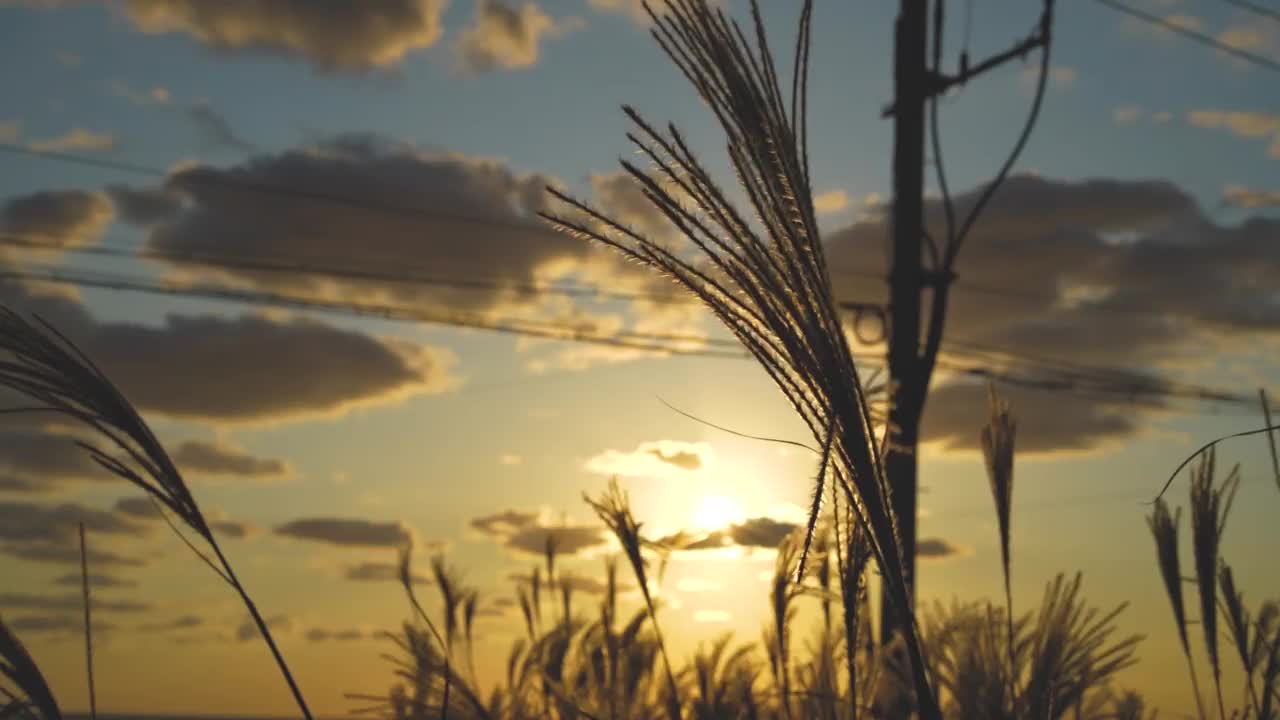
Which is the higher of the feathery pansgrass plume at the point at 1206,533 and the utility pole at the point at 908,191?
the utility pole at the point at 908,191

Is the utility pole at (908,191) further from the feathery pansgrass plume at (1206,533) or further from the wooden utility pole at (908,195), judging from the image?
the feathery pansgrass plume at (1206,533)

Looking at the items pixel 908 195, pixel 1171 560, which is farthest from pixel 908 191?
pixel 1171 560

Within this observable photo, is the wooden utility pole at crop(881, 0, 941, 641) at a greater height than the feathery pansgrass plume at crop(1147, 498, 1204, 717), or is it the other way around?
the wooden utility pole at crop(881, 0, 941, 641)

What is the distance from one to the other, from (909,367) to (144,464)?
28.9ft

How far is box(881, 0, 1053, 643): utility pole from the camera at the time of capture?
9.72 m

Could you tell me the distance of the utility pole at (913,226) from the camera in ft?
31.9

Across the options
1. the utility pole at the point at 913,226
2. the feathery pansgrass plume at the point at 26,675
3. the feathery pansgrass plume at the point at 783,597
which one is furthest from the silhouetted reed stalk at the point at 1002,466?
the utility pole at the point at 913,226

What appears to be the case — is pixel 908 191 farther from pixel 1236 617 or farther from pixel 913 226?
pixel 1236 617

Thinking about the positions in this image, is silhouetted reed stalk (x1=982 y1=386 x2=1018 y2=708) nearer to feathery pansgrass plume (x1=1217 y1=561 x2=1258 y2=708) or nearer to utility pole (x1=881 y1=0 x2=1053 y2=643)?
feathery pansgrass plume (x1=1217 y1=561 x2=1258 y2=708)

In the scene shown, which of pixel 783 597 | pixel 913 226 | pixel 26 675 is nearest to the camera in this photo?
pixel 26 675

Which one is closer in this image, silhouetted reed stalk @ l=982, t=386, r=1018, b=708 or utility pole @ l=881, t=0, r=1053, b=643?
silhouetted reed stalk @ l=982, t=386, r=1018, b=708

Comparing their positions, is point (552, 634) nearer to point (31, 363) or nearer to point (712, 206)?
point (31, 363)

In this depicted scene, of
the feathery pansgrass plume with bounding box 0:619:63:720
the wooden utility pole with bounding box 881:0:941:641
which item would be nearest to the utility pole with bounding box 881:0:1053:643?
the wooden utility pole with bounding box 881:0:941:641

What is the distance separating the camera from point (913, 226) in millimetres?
10820
